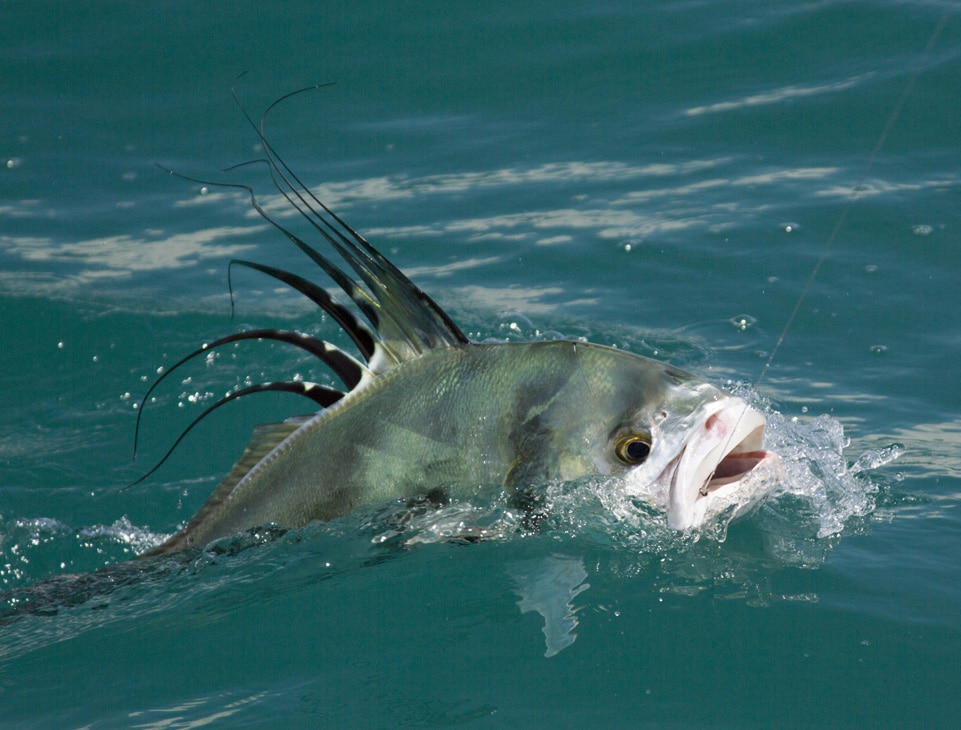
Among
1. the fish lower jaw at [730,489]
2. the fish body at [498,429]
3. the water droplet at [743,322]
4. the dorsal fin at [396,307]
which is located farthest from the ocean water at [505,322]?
the dorsal fin at [396,307]

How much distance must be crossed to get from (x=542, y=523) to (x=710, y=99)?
584 cm

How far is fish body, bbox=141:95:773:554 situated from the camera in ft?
12.1

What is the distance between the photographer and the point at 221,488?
401cm

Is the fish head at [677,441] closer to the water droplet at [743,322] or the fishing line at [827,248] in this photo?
the fishing line at [827,248]

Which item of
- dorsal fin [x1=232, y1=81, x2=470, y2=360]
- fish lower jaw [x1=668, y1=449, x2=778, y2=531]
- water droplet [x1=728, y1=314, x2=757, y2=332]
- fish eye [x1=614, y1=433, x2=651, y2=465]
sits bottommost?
fish lower jaw [x1=668, y1=449, x2=778, y2=531]

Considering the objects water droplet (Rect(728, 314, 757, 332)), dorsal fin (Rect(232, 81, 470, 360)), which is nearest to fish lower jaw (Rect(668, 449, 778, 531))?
dorsal fin (Rect(232, 81, 470, 360))

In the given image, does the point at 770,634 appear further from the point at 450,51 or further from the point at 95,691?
the point at 450,51

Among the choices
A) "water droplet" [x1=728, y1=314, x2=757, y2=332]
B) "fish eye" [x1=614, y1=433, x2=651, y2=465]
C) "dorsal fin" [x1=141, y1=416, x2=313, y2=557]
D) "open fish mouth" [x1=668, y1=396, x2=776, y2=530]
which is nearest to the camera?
"open fish mouth" [x1=668, y1=396, x2=776, y2=530]

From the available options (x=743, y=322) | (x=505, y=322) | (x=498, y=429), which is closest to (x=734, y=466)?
(x=498, y=429)

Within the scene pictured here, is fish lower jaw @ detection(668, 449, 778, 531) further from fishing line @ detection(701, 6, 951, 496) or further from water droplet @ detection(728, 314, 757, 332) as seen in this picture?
water droplet @ detection(728, 314, 757, 332)

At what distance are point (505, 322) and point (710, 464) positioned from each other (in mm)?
2868

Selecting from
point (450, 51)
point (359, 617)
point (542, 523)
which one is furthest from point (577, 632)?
point (450, 51)

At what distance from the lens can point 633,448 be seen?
147 inches

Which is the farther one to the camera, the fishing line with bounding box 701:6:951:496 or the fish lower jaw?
the fishing line with bounding box 701:6:951:496
